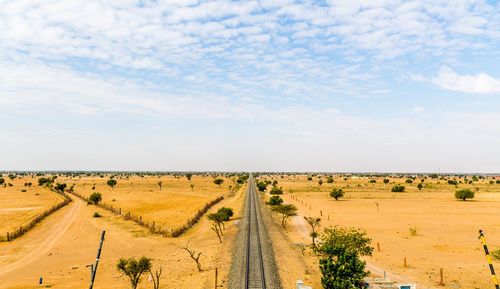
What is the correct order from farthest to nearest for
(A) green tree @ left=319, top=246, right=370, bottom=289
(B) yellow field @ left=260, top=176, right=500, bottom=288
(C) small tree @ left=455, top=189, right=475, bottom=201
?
(C) small tree @ left=455, top=189, right=475, bottom=201 < (B) yellow field @ left=260, top=176, right=500, bottom=288 < (A) green tree @ left=319, top=246, right=370, bottom=289

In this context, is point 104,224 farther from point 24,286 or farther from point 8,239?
point 24,286

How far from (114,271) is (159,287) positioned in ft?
22.5

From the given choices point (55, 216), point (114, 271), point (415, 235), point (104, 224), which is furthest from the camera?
point (55, 216)

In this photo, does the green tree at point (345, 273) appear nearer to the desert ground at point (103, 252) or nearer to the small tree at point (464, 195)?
the desert ground at point (103, 252)

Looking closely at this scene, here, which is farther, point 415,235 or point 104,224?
point 104,224

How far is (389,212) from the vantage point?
2327 inches

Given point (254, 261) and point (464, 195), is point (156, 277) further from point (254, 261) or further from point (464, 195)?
point (464, 195)

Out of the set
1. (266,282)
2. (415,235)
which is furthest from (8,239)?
(415,235)

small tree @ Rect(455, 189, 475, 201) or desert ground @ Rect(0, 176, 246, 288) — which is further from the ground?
small tree @ Rect(455, 189, 475, 201)

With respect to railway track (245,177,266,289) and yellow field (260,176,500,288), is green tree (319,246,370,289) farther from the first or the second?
railway track (245,177,266,289)

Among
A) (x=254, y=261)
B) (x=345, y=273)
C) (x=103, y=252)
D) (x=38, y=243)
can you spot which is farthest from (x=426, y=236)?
(x=38, y=243)

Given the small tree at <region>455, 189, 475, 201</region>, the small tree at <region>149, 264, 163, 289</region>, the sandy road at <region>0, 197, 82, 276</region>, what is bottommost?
the sandy road at <region>0, 197, 82, 276</region>

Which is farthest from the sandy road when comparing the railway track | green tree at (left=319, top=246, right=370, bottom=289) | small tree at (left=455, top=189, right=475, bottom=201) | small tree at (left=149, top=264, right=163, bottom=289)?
small tree at (left=455, top=189, right=475, bottom=201)

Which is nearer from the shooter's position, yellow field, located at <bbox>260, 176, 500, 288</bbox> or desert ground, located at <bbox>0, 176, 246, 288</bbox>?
desert ground, located at <bbox>0, 176, 246, 288</bbox>
